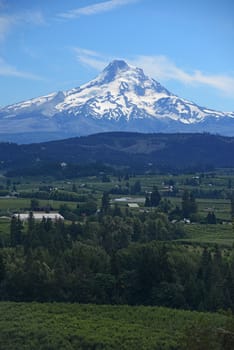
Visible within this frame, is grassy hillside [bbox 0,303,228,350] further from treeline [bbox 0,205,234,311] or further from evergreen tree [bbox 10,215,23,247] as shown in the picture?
evergreen tree [bbox 10,215,23,247]

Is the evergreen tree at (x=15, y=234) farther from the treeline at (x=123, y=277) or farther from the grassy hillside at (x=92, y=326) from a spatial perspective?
the grassy hillside at (x=92, y=326)

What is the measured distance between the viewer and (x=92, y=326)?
33.1 m

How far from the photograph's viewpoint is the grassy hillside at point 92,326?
3042cm

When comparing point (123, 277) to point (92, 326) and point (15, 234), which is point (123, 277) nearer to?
point (92, 326)

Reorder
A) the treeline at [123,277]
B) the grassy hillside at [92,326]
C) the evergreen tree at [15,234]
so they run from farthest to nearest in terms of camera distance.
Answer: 1. the evergreen tree at [15,234]
2. the treeline at [123,277]
3. the grassy hillside at [92,326]

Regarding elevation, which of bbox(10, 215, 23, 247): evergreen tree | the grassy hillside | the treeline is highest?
bbox(10, 215, 23, 247): evergreen tree

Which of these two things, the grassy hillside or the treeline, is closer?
the grassy hillside

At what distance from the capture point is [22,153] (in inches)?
7835

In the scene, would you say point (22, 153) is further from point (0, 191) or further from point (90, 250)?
point (90, 250)

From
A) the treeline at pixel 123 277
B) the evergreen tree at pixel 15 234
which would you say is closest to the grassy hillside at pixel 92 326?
the treeline at pixel 123 277

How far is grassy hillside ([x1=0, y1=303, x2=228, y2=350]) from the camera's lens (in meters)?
30.4

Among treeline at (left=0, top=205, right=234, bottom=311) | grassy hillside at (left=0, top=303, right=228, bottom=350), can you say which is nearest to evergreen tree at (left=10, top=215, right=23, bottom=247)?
treeline at (left=0, top=205, right=234, bottom=311)

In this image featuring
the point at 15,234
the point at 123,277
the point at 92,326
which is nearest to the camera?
the point at 92,326

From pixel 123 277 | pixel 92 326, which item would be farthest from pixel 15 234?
pixel 92 326
